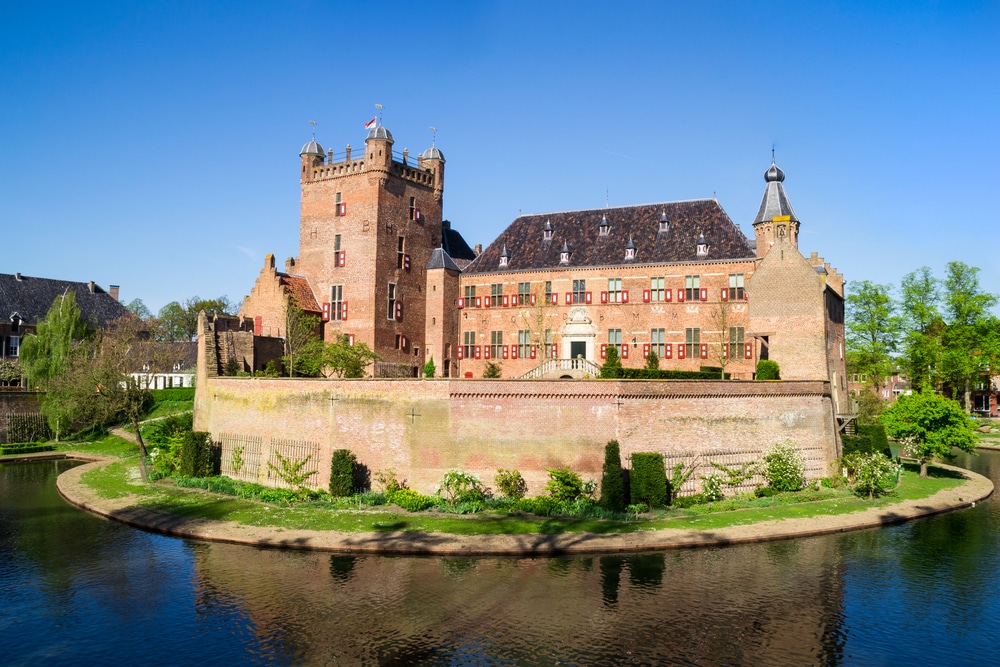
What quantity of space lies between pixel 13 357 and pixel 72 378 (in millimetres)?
17414

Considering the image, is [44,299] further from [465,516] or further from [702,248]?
[702,248]

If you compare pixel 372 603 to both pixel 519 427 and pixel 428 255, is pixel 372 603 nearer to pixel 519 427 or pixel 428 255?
pixel 519 427

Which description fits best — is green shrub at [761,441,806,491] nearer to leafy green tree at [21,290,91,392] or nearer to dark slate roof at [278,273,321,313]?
dark slate roof at [278,273,321,313]

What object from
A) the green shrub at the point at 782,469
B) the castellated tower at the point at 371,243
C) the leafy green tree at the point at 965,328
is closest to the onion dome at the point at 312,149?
the castellated tower at the point at 371,243

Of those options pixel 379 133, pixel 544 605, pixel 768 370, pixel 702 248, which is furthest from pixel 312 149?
pixel 544 605

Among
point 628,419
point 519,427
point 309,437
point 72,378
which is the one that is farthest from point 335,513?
point 72,378

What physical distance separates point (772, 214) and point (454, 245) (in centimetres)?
1951

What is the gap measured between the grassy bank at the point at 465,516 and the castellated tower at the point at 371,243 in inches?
552

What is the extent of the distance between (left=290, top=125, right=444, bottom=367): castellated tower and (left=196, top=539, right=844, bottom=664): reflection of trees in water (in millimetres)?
20355

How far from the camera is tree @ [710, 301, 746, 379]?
3806cm

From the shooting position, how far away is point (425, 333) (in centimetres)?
4359

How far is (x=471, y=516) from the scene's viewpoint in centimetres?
2403

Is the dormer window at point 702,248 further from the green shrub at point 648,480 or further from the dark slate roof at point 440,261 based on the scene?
the green shrub at point 648,480

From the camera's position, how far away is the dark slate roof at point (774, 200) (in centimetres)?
3703
